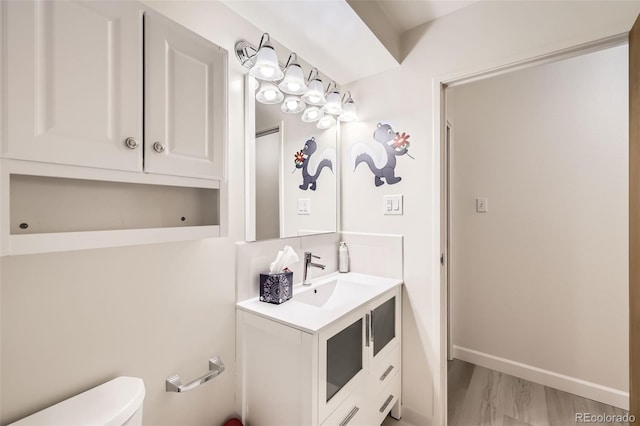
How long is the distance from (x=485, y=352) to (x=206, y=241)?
2.40m

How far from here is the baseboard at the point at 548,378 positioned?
1.90 metres

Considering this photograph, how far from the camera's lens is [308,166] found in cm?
185

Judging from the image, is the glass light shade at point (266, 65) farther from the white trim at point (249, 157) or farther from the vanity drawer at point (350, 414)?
the vanity drawer at point (350, 414)

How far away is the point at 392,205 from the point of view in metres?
1.84

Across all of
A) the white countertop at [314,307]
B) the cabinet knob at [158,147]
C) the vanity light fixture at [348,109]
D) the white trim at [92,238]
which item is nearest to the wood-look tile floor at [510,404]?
the white countertop at [314,307]

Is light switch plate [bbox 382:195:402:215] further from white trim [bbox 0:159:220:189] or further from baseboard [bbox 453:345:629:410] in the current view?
baseboard [bbox 453:345:629:410]

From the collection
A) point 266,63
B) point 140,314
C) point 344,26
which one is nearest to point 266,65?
point 266,63

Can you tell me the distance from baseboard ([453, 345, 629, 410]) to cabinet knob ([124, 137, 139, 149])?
2761 mm

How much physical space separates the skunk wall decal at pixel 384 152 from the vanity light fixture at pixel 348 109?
0.61ft

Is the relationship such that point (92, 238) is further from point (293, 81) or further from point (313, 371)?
point (293, 81)

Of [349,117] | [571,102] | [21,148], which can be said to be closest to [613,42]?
[571,102]

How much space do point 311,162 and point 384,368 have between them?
4.24ft

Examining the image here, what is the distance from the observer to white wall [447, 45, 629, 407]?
1.90 metres

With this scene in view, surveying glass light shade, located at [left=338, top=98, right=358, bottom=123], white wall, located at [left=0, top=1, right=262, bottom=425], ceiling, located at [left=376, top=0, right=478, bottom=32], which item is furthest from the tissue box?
ceiling, located at [left=376, top=0, right=478, bottom=32]
